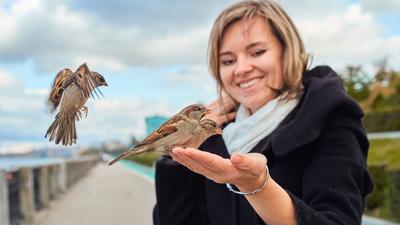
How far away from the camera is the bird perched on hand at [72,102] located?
109 centimetres

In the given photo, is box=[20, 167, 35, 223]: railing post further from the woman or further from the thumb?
the thumb

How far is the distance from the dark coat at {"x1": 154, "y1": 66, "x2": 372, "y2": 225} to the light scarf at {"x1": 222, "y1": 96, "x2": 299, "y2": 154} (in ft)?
0.10

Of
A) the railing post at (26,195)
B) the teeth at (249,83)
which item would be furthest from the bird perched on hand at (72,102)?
the railing post at (26,195)

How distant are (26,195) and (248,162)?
11.7 meters

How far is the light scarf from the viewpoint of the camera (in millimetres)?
2449

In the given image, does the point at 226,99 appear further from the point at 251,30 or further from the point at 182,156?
the point at 182,156

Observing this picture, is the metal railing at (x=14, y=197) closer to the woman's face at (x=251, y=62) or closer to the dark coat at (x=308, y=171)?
the dark coat at (x=308, y=171)

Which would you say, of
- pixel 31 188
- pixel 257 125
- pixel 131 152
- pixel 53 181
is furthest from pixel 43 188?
pixel 131 152

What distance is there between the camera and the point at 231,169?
4.96 ft

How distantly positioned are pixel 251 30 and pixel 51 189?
17232 mm

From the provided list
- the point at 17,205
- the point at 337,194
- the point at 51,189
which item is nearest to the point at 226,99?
the point at 337,194

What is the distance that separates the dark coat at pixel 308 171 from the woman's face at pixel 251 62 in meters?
0.16

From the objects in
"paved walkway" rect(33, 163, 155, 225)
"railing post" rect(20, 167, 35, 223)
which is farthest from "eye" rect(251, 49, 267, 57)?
"railing post" rect(20, 167, 35, 223)

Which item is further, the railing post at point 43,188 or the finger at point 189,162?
the railing post at point 43,188
